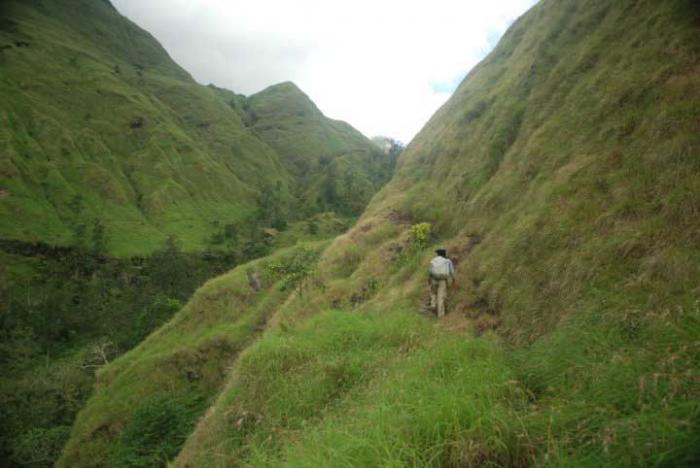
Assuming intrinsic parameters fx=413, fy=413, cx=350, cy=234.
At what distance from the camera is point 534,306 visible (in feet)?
29.0

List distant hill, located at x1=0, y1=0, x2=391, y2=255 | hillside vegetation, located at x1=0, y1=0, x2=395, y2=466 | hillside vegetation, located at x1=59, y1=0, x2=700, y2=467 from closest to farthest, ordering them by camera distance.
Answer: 1. hillside vegetation, located at x1=59, y1=0, x2=700, y2=467
2. hillside vegetation, located at x1=0, y1=0, x2=395, y2=466
3. distant hill, located at x1=0, y1=0, x2=391, y2=255

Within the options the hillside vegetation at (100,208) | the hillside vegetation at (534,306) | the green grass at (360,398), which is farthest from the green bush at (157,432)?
the green grass at (360,398)

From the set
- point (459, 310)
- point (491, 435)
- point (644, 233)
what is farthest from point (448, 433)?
point (459, 310)

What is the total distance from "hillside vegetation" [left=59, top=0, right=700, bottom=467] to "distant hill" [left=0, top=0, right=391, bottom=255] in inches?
4043

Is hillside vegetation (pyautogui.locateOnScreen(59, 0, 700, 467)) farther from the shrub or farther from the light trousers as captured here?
the light trousers

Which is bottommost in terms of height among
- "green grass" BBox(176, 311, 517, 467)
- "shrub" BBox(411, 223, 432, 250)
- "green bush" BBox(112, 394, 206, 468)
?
"green bush" BBox(112, 394, 206, 468)

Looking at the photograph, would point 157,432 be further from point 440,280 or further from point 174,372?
point 440,280

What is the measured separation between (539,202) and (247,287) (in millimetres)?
→ 24966

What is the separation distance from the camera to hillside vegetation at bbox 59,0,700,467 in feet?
13.4

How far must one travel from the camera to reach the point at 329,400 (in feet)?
25.6

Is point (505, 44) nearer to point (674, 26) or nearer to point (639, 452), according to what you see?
point (674, 26)

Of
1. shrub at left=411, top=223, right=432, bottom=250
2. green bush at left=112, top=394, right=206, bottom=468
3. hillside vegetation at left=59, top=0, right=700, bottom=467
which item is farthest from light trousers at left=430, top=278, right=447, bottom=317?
green bush at left=112, top=394, right=206, bottom=468

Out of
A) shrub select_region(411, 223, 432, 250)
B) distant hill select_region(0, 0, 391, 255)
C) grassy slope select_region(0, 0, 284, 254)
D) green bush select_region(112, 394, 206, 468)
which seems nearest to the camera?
shrub select_region(411, 223, 432, 250)

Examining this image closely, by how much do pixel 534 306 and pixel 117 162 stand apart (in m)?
154
